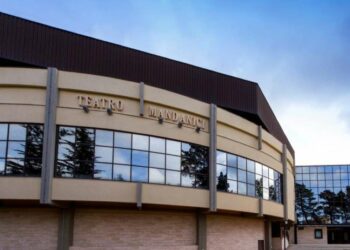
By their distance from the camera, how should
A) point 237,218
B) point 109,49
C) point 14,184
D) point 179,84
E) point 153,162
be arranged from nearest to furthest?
1. point 14,184
2. point 153,162
3. point 109,49
4. point 179,84
5. point 237,218

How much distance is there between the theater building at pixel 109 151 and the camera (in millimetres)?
24891

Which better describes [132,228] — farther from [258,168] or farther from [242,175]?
[258,168]

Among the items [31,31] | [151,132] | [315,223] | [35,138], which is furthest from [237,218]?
[315,223]

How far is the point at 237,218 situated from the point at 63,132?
614 inches

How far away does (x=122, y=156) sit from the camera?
26.7m

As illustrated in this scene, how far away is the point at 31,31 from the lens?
92.0 ft

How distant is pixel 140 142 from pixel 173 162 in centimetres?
255

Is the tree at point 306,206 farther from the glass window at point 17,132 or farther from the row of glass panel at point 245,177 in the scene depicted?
the glass window at point 17,132

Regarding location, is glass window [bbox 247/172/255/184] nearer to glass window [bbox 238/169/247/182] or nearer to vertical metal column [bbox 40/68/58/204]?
glass window [bbox 238/169/247/182]

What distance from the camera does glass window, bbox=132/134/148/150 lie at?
27266 mm

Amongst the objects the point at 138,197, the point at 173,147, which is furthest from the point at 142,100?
the point at 138,197

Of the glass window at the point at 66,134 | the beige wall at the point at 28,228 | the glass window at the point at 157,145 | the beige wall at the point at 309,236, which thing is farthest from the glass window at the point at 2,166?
the beige wall at the point at 309,236

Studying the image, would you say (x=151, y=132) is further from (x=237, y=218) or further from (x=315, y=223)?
(x=315, y=223)

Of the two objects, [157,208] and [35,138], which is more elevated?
[35,138]
